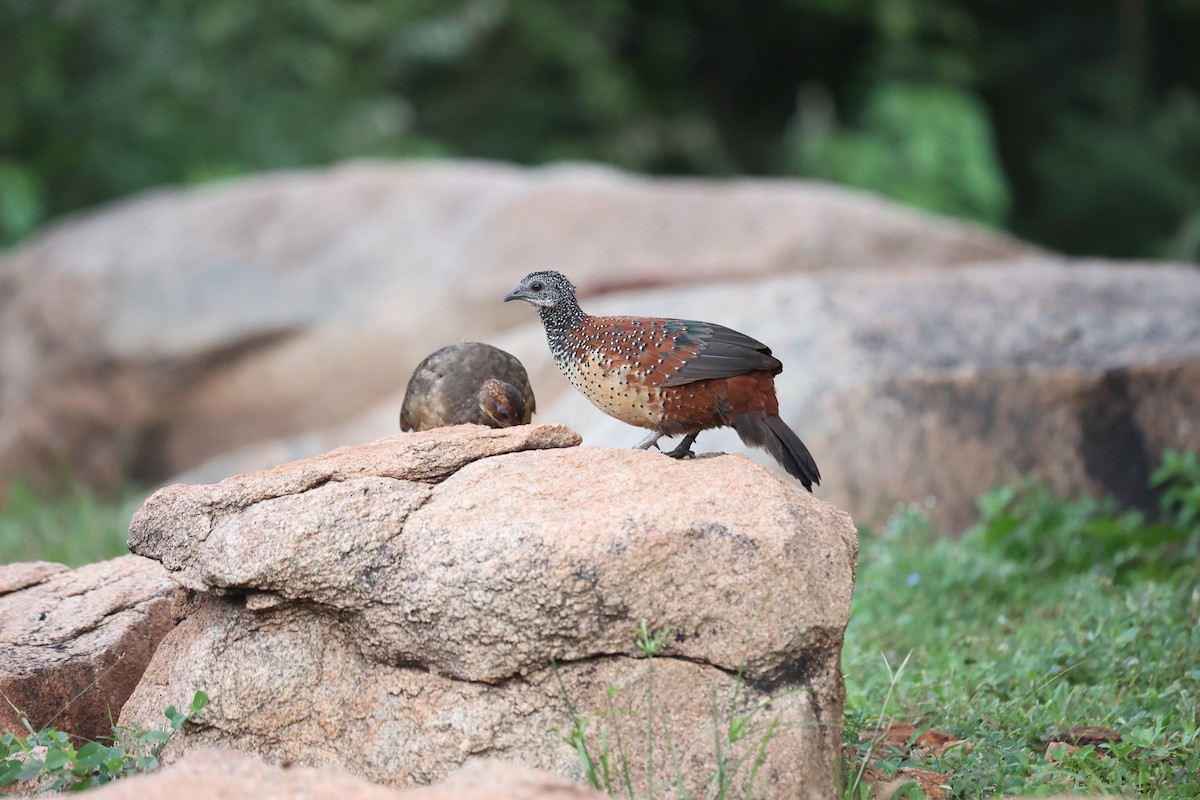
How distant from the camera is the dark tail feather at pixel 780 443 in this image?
328cm

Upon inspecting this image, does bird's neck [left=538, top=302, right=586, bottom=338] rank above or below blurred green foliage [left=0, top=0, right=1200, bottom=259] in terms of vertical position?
below

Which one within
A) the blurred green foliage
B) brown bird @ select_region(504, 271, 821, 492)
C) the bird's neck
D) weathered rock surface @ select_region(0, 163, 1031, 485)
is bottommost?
brown bird @ select_region(504, 271, 821, 492)

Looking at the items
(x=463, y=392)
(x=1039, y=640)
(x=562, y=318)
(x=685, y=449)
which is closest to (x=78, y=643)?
(x=463, y=392)

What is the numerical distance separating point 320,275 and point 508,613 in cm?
631

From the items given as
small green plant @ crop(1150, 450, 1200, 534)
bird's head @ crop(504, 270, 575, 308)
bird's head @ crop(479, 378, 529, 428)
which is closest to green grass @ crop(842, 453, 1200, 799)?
small green plant @ crop(1150, 450, 1200, 534)

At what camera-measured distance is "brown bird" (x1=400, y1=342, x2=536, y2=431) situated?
363cm

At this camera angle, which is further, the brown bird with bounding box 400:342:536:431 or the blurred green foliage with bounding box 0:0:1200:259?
the blurred green foliage with bounding box 0:0:1200:259

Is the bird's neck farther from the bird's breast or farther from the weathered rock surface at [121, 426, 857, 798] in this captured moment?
the weathered rock surface at [121, 426, 857, 798]

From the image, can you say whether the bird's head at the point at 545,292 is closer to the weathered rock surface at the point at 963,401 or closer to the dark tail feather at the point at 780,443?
the dark tail feather at the point at 780,443

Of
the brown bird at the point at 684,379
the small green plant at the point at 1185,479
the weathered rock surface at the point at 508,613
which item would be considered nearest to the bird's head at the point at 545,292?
the brown bird at the point at 684,379

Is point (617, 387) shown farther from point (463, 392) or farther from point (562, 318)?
point (463, 392)

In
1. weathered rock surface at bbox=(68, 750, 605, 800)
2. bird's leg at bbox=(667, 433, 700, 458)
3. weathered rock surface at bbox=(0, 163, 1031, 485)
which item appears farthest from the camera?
weathered rock surface at bbox=(0, 163, 1031, 485)

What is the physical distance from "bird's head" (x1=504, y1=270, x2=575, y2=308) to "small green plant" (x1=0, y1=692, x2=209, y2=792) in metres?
1.39

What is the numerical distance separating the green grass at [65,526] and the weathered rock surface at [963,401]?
2323mm
